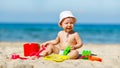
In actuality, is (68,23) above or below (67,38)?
above

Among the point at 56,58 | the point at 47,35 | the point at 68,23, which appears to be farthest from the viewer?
the point at 47,35

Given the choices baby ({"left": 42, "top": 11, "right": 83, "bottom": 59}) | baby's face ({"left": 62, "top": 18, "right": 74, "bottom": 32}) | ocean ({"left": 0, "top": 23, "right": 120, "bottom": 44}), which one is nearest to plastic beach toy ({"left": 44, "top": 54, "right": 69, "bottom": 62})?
baby ({"left": 42, "top": 11, "right": 83, "bottom": 59})

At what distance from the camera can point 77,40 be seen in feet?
19.2

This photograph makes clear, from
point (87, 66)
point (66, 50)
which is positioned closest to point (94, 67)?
point (87, 66)

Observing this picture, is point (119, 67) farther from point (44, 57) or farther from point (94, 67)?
point (44, 57)

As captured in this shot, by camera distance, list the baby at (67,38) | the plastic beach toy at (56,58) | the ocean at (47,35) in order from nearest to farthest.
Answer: the plastic beach toy at (56,58), the baby at (67,38), the ocean at (47,35)

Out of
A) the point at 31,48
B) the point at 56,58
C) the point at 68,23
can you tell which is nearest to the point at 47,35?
the point at 31,48

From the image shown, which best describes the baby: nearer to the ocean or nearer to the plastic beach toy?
the plastic beach toy

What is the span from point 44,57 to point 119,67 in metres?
1.21

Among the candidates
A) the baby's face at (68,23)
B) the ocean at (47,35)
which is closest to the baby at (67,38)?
the baby's face at (68,23)

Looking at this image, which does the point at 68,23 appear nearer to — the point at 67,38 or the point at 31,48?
the point at 67,38

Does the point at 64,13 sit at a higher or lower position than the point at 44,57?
higher

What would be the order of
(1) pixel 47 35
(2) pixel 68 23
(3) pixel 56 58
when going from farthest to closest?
(1) pixel 47 35, (2) pixel 68 23, (3) pixel 56 58

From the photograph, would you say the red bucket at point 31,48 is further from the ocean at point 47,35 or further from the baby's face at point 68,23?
the ocean at point 47,35
